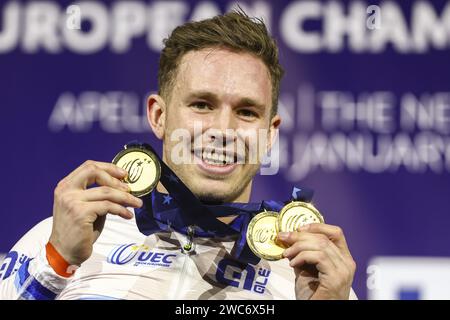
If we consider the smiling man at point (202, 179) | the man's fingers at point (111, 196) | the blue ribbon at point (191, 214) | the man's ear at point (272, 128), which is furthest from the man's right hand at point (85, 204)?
the man's ear at point (272, 128)

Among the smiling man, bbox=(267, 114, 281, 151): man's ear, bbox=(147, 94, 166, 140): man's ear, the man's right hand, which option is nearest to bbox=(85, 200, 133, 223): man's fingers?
the man's right hand

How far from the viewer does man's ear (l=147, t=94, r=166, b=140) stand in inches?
110

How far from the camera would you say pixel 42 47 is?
11.3ft

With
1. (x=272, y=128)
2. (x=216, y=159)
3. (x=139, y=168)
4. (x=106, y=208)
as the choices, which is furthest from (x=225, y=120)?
(x=106, y=208)

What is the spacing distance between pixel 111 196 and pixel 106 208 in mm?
39

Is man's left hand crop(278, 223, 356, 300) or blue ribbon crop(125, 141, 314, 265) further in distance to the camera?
blue ribbon crop(125, 141, 314, 265)

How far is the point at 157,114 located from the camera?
9.22 feet

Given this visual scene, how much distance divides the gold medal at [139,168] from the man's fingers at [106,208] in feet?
0.62

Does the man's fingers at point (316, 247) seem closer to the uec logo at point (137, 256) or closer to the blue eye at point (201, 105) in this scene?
the uec logo at point (137, 256)

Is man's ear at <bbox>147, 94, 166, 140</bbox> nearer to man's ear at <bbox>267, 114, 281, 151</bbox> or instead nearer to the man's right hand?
man's ear at <bbox>267, 114, 281, 151</bbox>

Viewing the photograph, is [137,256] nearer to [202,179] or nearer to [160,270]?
[160,270]
